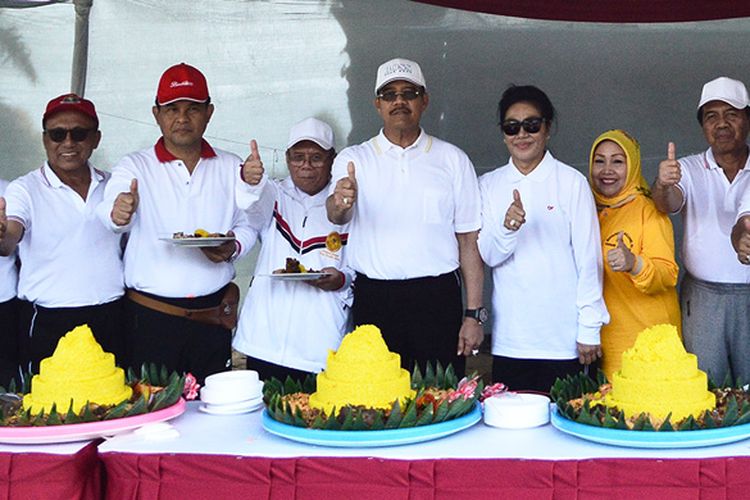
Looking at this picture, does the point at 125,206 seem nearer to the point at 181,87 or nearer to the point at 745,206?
the point at 181,87

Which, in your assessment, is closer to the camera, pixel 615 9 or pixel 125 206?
pixel 125 206

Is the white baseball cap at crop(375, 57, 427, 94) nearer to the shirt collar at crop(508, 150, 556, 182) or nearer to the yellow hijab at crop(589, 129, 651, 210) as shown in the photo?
the shirt collar at crop(508, 150, 556, 182)

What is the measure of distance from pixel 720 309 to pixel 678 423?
1313 millimetres

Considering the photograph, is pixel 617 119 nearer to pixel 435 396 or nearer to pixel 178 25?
pixel 178 25

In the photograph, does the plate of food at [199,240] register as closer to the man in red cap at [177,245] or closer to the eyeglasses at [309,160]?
the man in red cap at [177,245]

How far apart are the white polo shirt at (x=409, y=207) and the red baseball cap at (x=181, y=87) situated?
1.47 ft

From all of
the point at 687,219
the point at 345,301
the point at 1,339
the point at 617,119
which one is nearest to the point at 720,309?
the point at 687,219

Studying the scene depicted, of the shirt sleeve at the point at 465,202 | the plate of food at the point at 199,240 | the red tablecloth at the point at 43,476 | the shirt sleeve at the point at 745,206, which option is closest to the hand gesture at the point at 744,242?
the shirt sleeve at the point at 745,206

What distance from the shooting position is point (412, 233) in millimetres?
2699

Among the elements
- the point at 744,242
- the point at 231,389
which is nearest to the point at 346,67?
the point at 744,242

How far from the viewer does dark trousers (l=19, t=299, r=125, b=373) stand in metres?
2.77

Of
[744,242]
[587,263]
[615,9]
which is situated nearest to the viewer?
[744,242]

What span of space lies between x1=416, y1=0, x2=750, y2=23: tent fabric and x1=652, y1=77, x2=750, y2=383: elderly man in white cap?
1040 millimetres

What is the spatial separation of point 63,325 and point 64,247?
0.75 ft
